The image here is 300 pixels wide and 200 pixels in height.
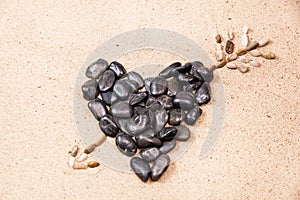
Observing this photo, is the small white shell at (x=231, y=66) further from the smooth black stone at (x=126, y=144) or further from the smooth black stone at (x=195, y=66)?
the smooth black stone at (x=126, y=144)

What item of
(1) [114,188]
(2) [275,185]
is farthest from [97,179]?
(2) [275,185]

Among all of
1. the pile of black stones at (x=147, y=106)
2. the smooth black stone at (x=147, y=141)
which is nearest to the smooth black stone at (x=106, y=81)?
the pile of black stones at (x=147, y=106)

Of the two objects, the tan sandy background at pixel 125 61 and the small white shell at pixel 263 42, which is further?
the small white shell at pixel 263 42

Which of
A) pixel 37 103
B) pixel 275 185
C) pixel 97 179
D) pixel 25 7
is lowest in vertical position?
pixel 275 185

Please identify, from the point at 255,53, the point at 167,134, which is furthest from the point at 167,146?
the point at 255,53

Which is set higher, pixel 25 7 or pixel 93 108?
pixel 25 7

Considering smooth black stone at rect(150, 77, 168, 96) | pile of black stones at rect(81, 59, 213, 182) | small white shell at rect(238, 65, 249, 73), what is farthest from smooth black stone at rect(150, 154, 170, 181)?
small white shell at rect(238, 65, 249, 73)

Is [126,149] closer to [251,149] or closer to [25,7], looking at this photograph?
[251,149]

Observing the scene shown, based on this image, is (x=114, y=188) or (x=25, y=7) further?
(x=25, y=7)
